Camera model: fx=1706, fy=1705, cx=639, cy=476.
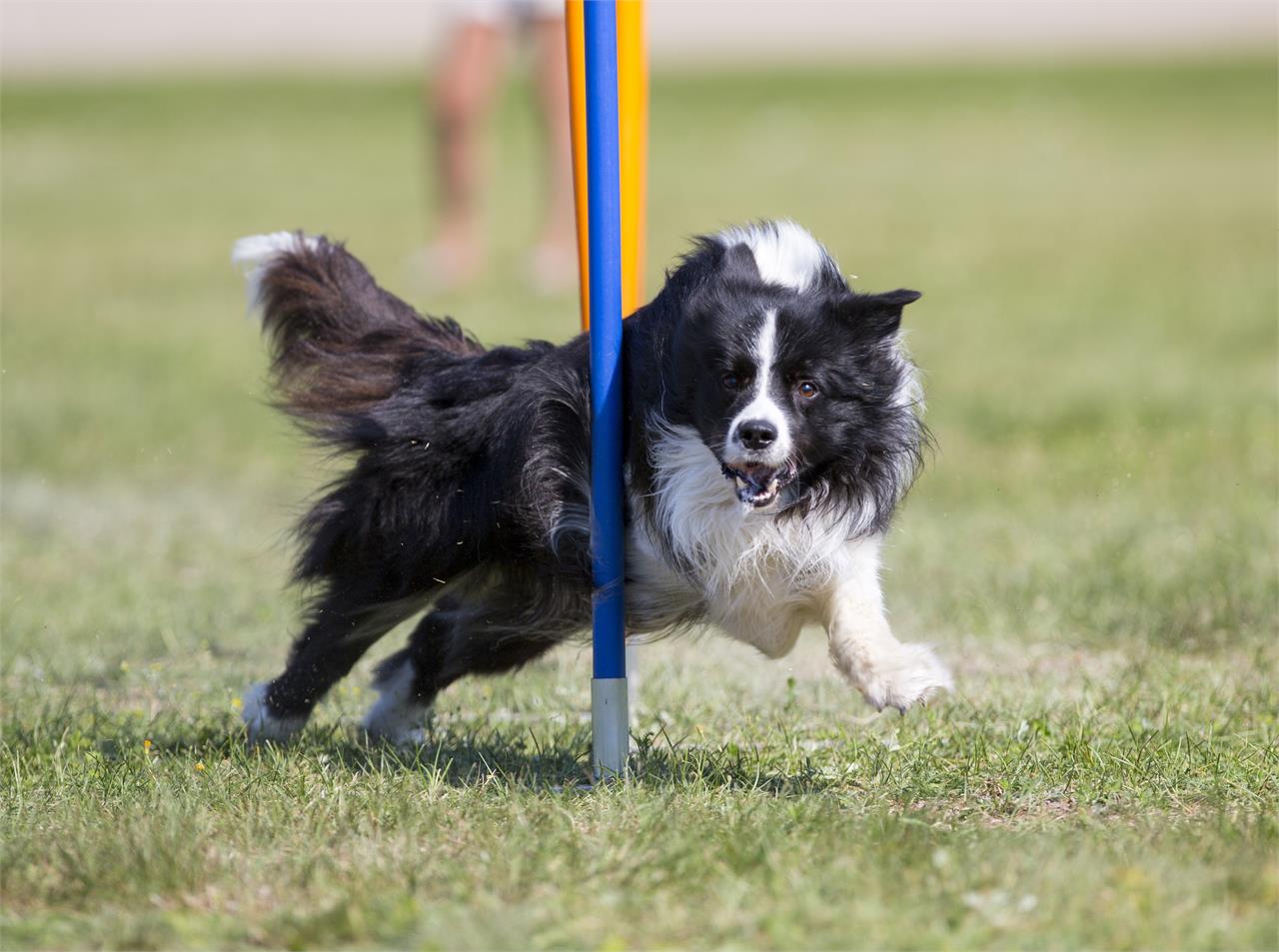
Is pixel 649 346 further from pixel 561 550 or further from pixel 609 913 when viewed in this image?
pixel 609 913

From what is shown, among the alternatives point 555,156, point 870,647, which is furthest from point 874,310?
point 555,156

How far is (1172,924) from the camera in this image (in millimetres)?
3270

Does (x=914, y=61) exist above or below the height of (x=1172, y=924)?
above

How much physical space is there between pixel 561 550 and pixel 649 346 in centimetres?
59

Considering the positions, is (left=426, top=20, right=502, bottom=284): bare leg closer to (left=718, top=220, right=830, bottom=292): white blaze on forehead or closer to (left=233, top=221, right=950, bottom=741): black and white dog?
(left=233, top=221, right=950, bottom=741): black and white dog

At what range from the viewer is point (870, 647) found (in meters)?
4.28

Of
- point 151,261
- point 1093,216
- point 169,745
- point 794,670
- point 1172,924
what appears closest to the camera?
point 1172,924

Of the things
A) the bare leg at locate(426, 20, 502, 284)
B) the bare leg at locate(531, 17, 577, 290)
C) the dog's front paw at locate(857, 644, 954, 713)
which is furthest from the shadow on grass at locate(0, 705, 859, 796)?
the bare leg at locate(426, 20, 502, 284)

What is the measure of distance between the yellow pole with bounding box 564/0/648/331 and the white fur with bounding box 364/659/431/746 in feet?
3.96

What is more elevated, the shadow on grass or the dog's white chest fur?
the dog's white chest fur

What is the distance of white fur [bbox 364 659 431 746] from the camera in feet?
16.9

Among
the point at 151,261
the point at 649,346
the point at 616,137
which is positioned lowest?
the point at 649,346

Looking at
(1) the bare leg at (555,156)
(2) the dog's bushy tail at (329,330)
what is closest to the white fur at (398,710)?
(2) the dog's bushy tail at (329,330)

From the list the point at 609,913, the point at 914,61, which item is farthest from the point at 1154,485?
the point at 914,61
